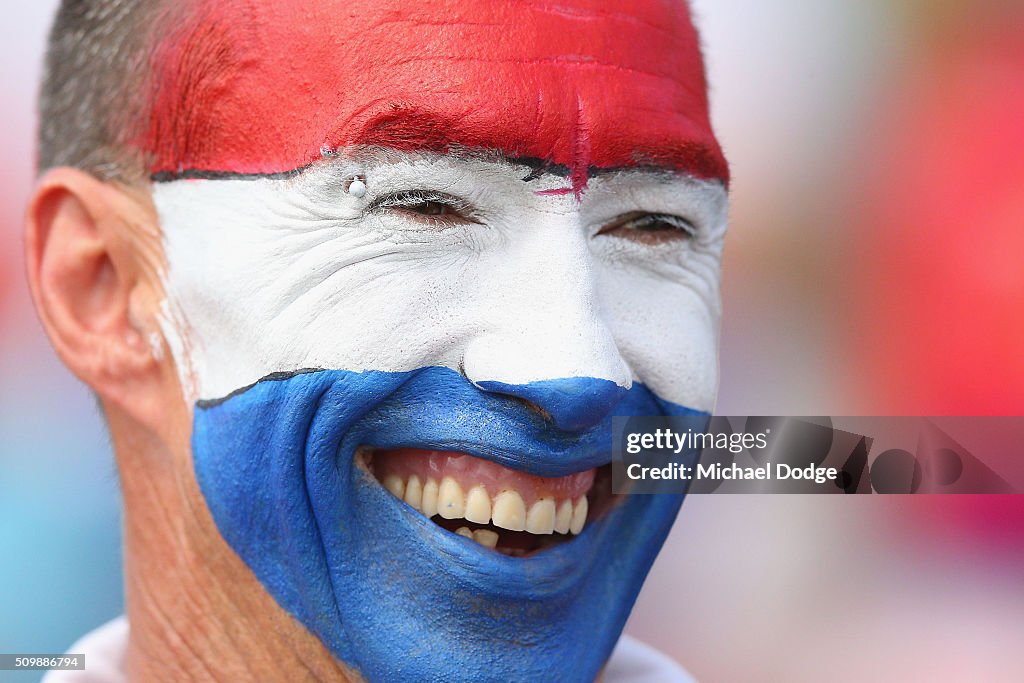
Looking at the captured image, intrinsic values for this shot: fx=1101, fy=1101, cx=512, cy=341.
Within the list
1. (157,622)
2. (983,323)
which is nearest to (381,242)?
(157,622)

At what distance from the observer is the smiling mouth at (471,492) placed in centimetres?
137

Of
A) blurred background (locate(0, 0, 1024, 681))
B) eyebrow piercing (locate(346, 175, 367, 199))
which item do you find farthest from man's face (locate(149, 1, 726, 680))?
blurred background (locate(0, 0, 1024, 681))

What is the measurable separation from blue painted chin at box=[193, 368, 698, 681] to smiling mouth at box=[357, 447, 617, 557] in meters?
0.03

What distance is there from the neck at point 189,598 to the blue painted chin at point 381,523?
0.11 feet

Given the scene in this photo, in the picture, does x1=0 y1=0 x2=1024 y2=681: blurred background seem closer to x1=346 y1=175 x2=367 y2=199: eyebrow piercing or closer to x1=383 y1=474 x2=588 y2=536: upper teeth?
x1=383 y1=474 x2=588 y2=536: upper teeth

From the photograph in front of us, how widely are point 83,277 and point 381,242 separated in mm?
465

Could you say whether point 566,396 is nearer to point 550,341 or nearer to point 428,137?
point 550,341

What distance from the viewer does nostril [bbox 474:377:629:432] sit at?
1268 mm

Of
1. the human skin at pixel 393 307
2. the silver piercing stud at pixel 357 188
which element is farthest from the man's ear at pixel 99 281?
the silver piercing stud at pixel 357 188

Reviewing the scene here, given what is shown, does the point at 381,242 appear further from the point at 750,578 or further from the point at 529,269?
the point at 750,578

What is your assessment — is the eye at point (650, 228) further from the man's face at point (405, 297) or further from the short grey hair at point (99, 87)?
the short grey hair at point (99, 87)

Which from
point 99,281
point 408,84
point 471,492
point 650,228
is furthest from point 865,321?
point 99,281

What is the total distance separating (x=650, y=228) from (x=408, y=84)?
398mm

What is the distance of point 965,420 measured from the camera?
8.01 ft
